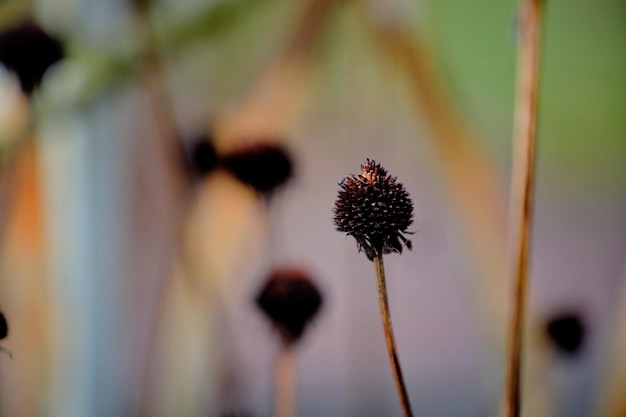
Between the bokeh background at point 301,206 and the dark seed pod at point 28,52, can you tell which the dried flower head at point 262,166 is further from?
the dark seed pod at point 28,52

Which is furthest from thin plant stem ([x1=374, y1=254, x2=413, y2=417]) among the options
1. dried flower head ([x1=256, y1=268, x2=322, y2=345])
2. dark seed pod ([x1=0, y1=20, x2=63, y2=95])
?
dark seed pod ([x1=0, y1=20, x2=63, y2=95])

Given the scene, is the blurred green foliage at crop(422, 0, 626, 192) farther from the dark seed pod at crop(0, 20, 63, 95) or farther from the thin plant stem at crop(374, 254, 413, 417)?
the dark seed pod at crop(0, 20, 63, 95)

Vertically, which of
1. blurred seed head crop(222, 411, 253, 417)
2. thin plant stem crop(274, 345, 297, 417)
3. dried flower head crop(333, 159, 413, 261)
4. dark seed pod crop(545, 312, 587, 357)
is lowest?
blurred seed head crop(222, 411, 253, 417)

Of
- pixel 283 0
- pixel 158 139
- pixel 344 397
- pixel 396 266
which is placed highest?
pixel 283 0

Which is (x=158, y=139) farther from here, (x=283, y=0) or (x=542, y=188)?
(x=542, y=188)

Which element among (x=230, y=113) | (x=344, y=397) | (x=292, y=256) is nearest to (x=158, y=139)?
(x=230, y=113)

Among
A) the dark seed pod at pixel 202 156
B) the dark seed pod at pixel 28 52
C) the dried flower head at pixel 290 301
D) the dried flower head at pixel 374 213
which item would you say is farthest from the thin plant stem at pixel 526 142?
the dark seed pod at pixel 28 52
